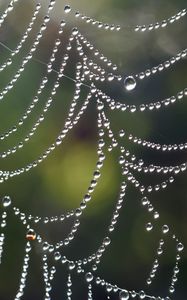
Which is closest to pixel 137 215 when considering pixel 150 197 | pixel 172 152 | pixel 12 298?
pixel 150 197

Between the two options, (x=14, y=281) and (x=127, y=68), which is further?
(x=14, y=281)

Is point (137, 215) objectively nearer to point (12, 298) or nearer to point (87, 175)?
point (87, 175)

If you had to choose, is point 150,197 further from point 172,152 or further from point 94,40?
Result: point 94,40

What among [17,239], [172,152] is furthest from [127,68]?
[17,239]

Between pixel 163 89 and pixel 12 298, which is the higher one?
pixel 163 89

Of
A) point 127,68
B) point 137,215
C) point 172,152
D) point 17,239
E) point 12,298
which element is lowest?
point 12,298

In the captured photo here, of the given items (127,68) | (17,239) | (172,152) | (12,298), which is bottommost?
(12,298)
